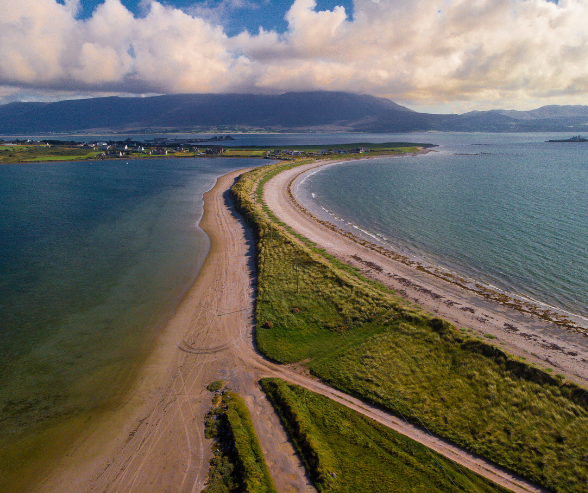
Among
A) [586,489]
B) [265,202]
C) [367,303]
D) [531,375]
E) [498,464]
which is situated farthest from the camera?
[265,202]

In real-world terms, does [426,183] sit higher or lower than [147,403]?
higher

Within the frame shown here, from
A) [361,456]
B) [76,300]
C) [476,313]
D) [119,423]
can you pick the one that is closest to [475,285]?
[476,313]

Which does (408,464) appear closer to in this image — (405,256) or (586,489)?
(586,489)

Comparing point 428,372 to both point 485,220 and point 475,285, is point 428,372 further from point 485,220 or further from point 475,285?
point 485,220

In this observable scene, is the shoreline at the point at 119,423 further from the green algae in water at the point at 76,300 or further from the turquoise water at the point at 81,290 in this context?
the turquoise water at the point at 81,290

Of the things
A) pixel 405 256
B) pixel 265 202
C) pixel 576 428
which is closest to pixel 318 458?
pixel 576 428

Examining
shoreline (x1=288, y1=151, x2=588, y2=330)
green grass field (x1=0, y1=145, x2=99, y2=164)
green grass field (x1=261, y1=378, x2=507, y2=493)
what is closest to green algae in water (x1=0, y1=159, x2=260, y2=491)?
green grass field (x1=261, y1=378, x2=507, y2=493)

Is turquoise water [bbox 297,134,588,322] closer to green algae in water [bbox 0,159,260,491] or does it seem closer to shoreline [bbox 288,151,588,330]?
shoreline [bbox 288,151,588,330]
